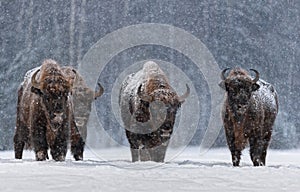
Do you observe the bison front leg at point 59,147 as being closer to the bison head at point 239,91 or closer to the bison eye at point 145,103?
the bison eye at point 145,103

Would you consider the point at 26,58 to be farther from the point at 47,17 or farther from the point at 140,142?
the point at 140,142

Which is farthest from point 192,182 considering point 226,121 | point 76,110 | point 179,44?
point 179,44

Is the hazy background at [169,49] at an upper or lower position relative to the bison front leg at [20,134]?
upper

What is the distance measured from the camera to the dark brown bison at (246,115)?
29.9 feet

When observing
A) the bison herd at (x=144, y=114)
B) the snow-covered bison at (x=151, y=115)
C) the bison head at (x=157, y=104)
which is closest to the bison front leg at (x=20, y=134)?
the bison herd at (x=144, y=114)

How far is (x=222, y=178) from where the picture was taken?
5797 millimetres

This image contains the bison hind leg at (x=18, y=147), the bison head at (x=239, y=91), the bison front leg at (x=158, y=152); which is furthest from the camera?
the bison hind leg at (x=18, y=147)

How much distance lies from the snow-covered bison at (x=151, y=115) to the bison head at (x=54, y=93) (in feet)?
4.72

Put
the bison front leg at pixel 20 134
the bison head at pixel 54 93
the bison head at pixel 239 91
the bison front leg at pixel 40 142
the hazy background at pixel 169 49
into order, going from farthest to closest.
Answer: the hazy background at pixel 169 49, the bison front leg at pixel 20 134, the bison head at pixel 239 91, the bison front leg at pixel 40 142, the bison head at pixel 54 93

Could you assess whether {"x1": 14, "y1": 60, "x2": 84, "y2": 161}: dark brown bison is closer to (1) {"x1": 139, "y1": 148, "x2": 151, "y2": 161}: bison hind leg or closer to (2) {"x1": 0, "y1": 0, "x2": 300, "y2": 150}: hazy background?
(1) {"x1": 139, "y1": 148, "x2": 151, "y2": 161}: bison hind leg

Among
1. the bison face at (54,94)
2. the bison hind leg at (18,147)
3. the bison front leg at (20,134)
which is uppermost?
the bison face at (54,94)

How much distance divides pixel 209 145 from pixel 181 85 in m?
3.24

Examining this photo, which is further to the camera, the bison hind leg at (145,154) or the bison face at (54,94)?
the bison hind leg at (145,154)

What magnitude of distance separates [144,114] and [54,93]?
1854 mm
